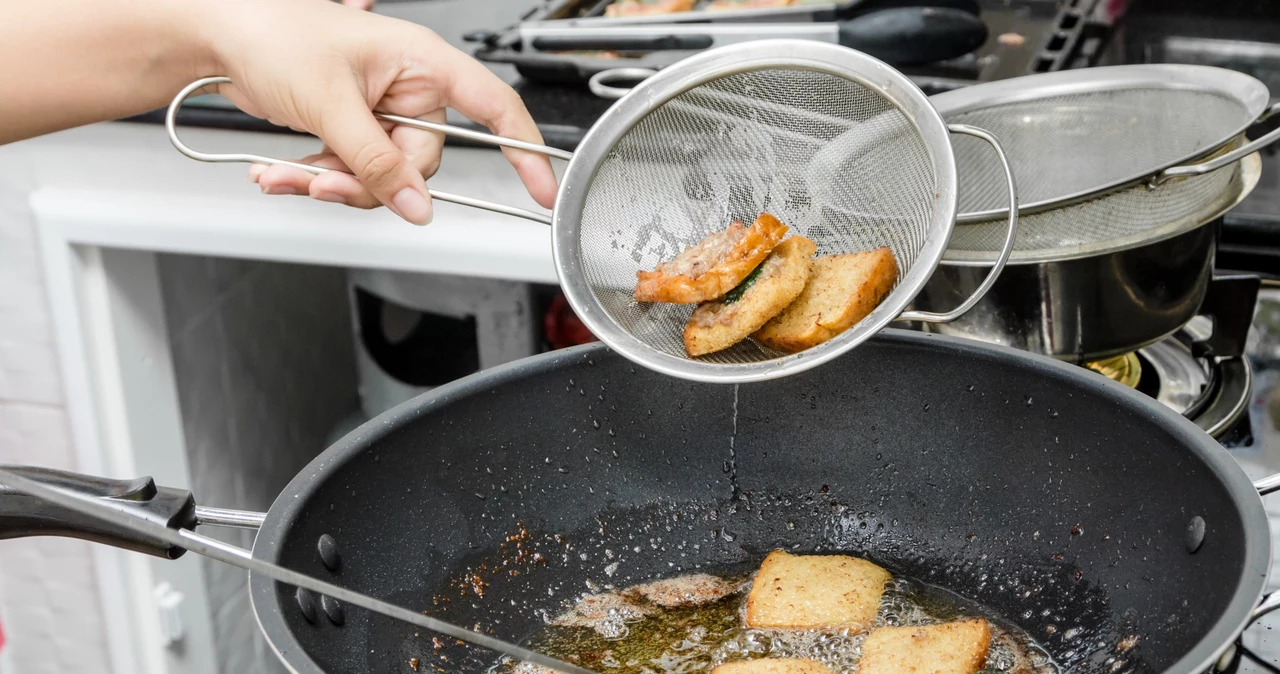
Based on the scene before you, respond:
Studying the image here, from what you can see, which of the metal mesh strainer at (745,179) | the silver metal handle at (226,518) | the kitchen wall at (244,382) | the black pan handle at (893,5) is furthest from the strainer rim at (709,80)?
the kitchen wall at (244,382)

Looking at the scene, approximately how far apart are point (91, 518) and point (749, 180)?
0.53 meters

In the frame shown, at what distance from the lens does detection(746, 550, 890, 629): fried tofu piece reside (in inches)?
31.1

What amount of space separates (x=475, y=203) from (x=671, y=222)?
9.1 inches

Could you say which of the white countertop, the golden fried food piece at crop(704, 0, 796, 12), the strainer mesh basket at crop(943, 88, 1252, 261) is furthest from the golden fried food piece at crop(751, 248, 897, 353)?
the golden fried food piece at crop(704, 0, 796, 12)

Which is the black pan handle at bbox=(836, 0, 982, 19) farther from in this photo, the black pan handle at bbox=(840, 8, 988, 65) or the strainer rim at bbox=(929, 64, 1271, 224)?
the strainer rim at bbox=(929, 64, 1271, 224)

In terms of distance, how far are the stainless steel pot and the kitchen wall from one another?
0.95 m

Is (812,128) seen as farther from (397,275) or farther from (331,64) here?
(397,275)

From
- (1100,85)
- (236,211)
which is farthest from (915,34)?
Result: (236,211)

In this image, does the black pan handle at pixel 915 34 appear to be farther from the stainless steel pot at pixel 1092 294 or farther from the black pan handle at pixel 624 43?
the stainless steel pot at pixel 1092 294

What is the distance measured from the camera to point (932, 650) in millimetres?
720

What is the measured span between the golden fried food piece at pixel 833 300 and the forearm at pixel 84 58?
0.46 metres

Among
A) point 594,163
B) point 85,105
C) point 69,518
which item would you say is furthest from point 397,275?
point 69,518

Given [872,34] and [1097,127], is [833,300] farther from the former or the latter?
[872,34]

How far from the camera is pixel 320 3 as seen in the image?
0.75 meters
